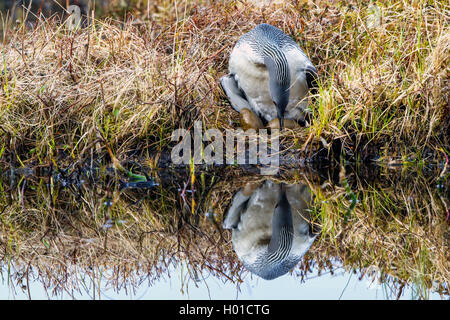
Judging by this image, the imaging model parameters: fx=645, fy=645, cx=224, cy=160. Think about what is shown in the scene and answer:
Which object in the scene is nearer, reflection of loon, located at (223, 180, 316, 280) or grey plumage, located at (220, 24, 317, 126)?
reflection of loon, located at (223, 180, 316, 280)

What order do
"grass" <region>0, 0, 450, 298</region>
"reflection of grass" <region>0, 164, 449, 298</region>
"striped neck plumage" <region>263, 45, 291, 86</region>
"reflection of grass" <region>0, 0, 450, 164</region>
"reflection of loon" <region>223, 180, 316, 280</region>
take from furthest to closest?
"reflection of grass" <region>0, 0, 450, 164</region> → "striped neck plumage" <region>263, 45, 291, 86</region> → "grass" <region>0, 0, 450, 298</region> → "reflection of loon" <region>223, 180, 316, 280</region> → "reflection of grass" <region>0, 164, 449, 298</region>

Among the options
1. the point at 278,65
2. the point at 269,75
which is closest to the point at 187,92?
the point at 269,75

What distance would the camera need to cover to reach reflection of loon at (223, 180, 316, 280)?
3.71m

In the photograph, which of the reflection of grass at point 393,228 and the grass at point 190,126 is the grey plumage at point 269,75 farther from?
Answer: the reflection of grass at point 393,228

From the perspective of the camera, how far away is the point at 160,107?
6395mm

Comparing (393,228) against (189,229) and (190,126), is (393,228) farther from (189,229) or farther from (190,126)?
(190,126)

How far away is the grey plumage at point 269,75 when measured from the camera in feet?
19.3

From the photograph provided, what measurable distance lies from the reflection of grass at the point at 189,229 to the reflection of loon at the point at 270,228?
3.4 inches

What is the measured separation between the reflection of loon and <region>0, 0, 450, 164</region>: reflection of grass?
139cm

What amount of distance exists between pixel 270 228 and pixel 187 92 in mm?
2605

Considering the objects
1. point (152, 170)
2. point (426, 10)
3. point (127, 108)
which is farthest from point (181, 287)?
point (426, 10)

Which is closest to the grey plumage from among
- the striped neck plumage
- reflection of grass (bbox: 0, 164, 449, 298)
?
the striped neck plumage

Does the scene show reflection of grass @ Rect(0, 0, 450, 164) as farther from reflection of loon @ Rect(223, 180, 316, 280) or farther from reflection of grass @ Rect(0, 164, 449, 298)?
reflection of loon @ Rect(223, 180, 316, 280)

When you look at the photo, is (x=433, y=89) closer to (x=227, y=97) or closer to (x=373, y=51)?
(x=373, y=51)
